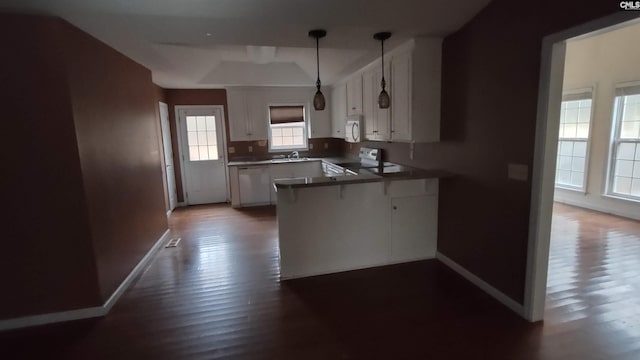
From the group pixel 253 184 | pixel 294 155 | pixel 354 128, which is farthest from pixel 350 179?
pixel 294 155

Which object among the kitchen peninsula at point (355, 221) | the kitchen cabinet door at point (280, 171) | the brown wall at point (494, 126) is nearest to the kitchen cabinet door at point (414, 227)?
the kitchen peninsula at point (355, 221)

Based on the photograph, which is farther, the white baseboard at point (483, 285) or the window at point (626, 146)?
the window at point (626, 146)

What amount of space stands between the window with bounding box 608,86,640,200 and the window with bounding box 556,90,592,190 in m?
0.42

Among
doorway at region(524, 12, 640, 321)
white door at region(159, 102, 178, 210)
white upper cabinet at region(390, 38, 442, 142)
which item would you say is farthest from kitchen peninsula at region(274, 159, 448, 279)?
white door at region(159, 102, 178, 210)

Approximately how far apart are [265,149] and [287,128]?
640 mm

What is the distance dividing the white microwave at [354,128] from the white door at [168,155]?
3282 millimetres

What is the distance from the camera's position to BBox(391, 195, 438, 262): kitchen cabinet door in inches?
135

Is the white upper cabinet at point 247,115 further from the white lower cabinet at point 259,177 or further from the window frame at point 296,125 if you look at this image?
the white lower cabinet at point 259,177

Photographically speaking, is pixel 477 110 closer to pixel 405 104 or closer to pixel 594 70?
pixel 405 104

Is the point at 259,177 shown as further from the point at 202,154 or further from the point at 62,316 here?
the point at 62,316

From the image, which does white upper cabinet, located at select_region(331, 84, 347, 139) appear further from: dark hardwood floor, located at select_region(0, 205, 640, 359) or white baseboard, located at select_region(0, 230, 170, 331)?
white baseboard, located at select_region(0, 230, 170, 331)

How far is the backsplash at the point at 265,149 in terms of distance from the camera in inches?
259

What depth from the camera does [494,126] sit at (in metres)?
2.62

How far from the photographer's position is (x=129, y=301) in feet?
9.39
